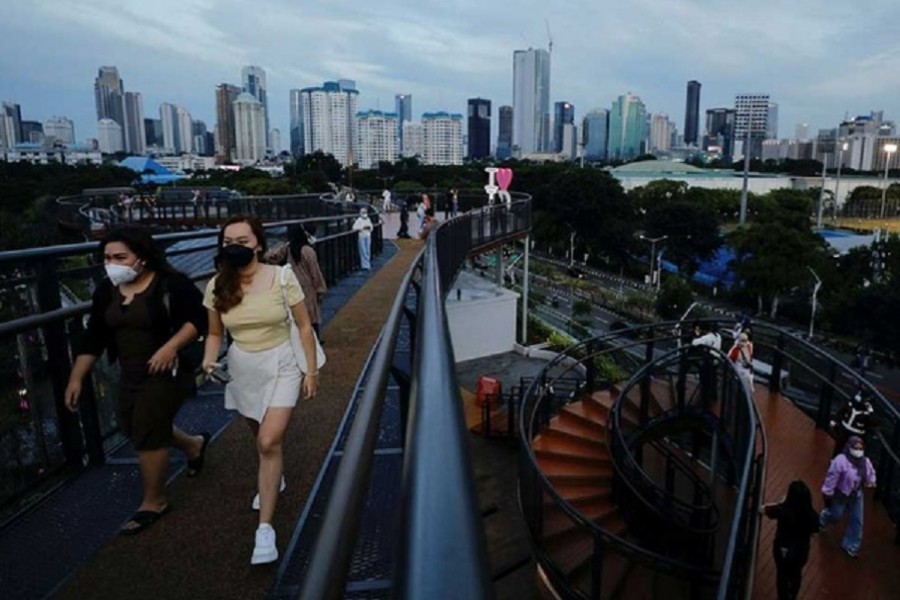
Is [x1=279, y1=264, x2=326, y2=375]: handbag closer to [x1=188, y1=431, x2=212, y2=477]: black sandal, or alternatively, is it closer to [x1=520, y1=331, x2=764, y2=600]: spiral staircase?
[x1=188, y1=431, x2=212, y2=477]: black sandal

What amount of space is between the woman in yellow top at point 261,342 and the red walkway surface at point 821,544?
689 cm

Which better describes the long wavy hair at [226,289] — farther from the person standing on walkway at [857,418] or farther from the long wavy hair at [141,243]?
the person standing on walkway at [857,418]

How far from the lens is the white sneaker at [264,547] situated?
304 cm

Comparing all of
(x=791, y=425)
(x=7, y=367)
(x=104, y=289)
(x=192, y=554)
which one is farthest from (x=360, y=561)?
(x=791, y=425)

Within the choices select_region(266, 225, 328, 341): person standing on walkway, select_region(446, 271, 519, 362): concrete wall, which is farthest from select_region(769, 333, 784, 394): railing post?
select_region(446, 271, 519, 362): concrete wall

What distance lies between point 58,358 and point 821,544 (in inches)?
350

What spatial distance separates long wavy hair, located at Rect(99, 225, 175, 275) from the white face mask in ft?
0.33

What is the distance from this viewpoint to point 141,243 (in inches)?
131

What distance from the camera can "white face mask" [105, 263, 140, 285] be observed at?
10.6 feet

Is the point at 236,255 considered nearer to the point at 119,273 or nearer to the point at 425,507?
the point at 119,273

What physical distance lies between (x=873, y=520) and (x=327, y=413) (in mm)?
7710

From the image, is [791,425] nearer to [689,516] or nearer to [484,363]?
[689,516]

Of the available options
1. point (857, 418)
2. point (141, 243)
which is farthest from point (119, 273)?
point (857, 418)

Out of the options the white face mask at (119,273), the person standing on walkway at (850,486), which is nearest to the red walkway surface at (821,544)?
the person standing on walkway at (850,486)
